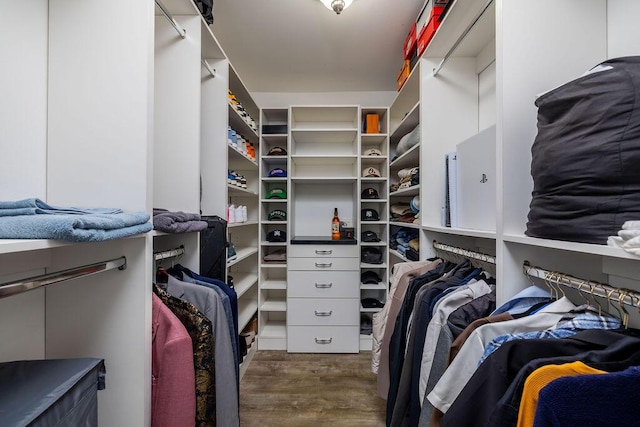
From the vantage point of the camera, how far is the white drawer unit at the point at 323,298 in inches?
97.2

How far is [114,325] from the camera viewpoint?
33.9 inches

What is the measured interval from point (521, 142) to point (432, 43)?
968 mm

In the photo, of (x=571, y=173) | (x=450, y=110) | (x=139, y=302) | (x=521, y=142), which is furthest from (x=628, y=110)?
(x=139, y=302)

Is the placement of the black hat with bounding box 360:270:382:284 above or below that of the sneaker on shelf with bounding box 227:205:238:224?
below

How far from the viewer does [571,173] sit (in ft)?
2.15

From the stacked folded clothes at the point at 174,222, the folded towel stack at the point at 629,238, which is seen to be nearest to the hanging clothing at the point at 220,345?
the stacked folded clothes at the point at 174,222

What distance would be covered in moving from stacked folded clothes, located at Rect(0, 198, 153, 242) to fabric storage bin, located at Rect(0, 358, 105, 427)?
1.11ft

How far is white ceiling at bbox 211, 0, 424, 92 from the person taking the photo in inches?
70.3

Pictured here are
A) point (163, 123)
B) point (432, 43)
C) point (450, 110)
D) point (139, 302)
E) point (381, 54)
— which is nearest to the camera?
point (139, 302)

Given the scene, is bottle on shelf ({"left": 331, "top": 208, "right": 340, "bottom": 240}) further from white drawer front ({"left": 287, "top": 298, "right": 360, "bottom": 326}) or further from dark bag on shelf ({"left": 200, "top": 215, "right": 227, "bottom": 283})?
dark bag on shelf ({"left": 200, "top": 215, "right": 227, "bottom": 283})

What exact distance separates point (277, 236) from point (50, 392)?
2049mm

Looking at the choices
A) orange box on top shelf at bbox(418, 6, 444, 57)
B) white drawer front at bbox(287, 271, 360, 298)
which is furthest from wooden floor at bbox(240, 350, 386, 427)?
orange box on top shelf at bbox(418, 6, 444, 57)

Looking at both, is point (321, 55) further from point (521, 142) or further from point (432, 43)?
point (521, 142)

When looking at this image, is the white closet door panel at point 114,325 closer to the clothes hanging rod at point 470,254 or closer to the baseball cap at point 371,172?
the clothes hanging rod at point 470,254
